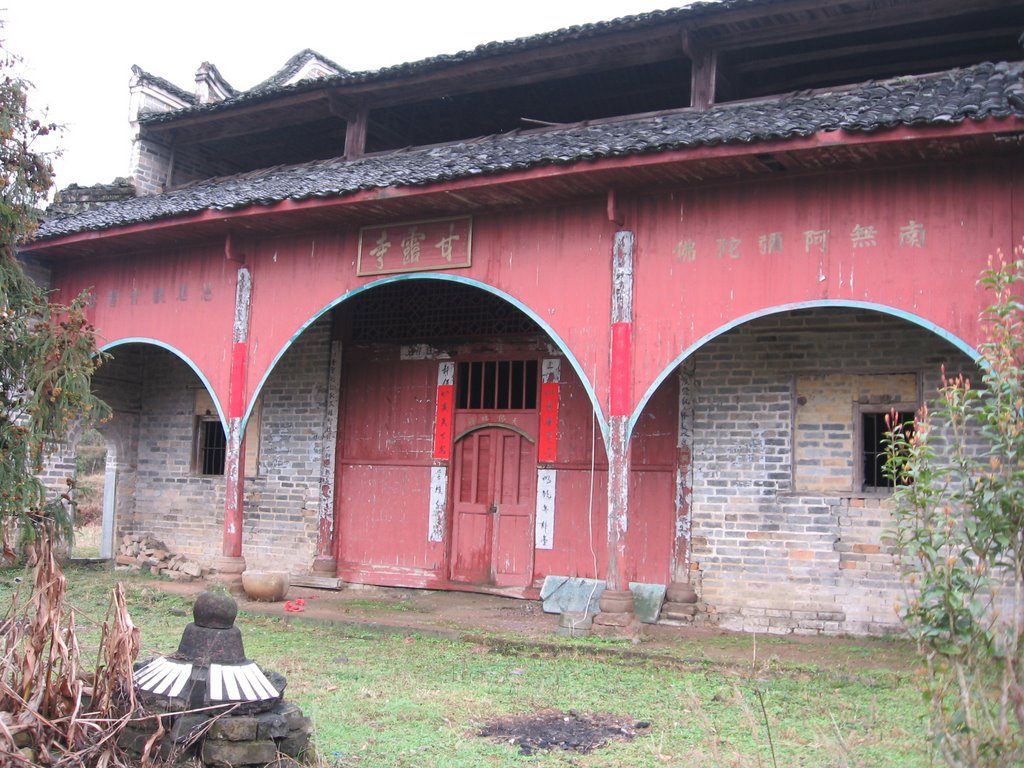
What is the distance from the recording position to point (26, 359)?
5367mm

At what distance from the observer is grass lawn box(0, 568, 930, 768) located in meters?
4.71

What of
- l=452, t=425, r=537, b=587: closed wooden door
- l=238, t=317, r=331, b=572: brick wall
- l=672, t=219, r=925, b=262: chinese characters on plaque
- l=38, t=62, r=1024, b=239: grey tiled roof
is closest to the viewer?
l=38, t=62, r=1024, b=239: grey tiled roof

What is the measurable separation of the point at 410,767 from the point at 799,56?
7.03 m

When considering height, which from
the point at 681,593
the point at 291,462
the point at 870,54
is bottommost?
the point at 681,593

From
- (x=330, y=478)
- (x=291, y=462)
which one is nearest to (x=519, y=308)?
(x=330, y=478)

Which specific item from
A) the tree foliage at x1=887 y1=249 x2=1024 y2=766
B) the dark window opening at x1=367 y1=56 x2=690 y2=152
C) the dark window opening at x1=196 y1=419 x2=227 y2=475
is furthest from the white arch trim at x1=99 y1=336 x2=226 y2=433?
the tree foliage at x1=887 y1=249 x2=1024 y2=766

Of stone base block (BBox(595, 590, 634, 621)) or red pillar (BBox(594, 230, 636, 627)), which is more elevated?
red pillar (BBox(594, 230, 636, 627))

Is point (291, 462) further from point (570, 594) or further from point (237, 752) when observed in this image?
point (237, 752)

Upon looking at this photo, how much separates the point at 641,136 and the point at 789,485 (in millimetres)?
3304

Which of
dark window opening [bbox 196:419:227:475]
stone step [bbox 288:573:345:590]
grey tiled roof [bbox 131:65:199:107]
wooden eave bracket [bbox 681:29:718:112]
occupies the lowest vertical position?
stone step [bbox 288:573:345:590]

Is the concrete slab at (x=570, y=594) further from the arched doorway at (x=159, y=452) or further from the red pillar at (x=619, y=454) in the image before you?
the arched doorway at (x=159, y=452)

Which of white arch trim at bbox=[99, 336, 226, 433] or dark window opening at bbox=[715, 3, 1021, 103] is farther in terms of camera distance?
white arch trim at bbox=[99, 336, 226, 433]

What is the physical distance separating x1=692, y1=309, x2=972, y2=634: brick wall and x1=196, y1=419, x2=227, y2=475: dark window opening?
6439mm

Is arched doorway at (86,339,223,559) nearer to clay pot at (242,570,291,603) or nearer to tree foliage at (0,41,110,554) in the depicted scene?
clay pot at (242,570,291,603)
